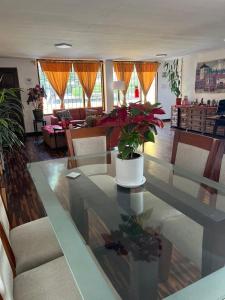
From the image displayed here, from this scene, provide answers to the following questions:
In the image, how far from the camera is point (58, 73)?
301 inches

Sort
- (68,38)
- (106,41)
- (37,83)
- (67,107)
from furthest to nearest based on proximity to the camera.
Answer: (67,107), (37,83), (106,41), (68,38)

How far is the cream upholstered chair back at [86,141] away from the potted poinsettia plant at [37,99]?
4.93m

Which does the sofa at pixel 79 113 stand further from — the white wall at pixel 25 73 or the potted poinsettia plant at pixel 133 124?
the potted poinsettia plant at pixel 133 124

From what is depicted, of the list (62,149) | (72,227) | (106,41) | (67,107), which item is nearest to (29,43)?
(106,41)

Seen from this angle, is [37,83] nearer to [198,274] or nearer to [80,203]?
[80,203]

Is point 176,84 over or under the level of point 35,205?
over

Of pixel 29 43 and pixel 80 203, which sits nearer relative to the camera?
pixel 80 203

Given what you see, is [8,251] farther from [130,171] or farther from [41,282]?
[130,171]

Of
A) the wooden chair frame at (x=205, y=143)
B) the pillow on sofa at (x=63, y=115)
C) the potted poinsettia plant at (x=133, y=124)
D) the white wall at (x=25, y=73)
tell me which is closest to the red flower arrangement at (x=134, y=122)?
the potted poinsettia plant at (x=133, y=124)

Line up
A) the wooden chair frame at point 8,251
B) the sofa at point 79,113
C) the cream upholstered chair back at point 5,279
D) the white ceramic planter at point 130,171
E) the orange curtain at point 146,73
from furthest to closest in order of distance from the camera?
the orange curtain at point 146,73 < the sofa at point 79,113 < the white ceramic planter at point 130,171 < the wooden chair frame at point 8,251 < the cream upholstered chair back at point 5,279

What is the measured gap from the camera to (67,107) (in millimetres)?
8242

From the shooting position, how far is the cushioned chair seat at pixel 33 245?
1402mm

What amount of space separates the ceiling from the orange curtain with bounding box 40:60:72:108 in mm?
2115

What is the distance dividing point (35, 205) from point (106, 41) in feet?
11.8
